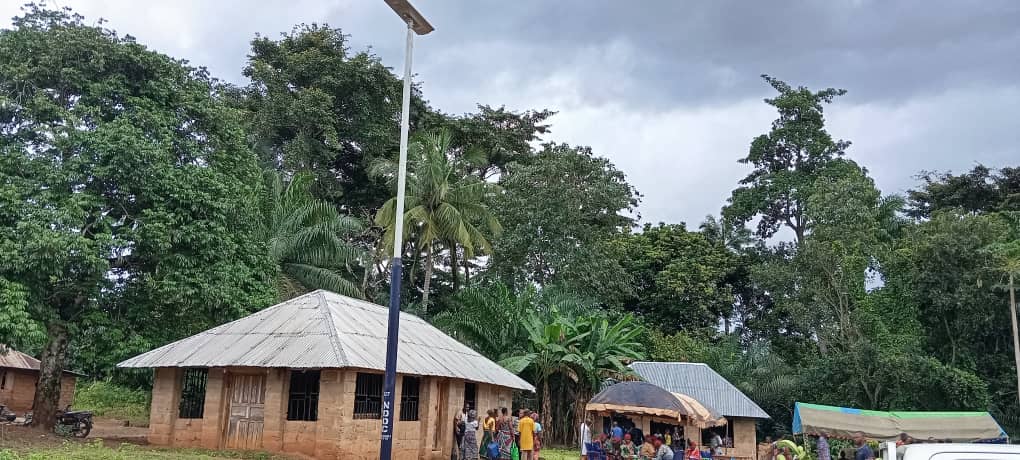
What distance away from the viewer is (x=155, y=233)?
17688 millimetres

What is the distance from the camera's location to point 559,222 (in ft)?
109

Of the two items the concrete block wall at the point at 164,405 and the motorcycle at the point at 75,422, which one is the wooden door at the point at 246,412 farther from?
the motorcycle at the point at 75,422

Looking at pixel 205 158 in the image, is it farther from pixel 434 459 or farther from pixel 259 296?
pixel 434 459

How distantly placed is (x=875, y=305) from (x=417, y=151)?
19.5 m

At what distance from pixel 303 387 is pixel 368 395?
130 cm

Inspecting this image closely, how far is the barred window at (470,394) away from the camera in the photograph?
19.9m

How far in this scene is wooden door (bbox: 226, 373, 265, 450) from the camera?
16234mm

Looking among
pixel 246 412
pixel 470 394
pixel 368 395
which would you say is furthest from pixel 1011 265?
pixel 246 412

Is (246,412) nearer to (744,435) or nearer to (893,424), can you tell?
(744,435)

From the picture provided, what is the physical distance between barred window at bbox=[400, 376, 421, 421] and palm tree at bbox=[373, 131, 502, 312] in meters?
12.1

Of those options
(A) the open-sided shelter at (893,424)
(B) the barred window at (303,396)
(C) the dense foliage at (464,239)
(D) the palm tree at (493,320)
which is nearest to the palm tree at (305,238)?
(C) the dense foliage at (464,239)

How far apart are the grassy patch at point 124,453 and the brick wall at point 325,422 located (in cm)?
64

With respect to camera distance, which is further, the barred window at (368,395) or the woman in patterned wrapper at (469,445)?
the woman in patterned wrapper at (469,445)

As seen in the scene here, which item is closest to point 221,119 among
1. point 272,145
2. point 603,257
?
point 272,145
